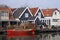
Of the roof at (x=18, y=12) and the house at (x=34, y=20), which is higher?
the roof at (x=18, y=12)

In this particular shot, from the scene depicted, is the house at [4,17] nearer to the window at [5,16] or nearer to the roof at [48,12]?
the window at [5,16]

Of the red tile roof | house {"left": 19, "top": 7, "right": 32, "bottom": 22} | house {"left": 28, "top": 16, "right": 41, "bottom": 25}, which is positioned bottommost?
house {"left": 28, "top": 16, "right": 41, "bottom": 25}

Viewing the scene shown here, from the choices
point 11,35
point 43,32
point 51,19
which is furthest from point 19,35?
point 51,19

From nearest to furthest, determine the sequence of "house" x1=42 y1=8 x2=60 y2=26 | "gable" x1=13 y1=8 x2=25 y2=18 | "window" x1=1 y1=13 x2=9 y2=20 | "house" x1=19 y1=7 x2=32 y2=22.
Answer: "window" x1=1 y1=13 x2=9 y2=20
"gable" x1=13 y1=8 x2=25 y2=18
"house" x1=19 y1=7 x2=32 y2=22
"house" x1=42 y1=8 x2=60 y2=26

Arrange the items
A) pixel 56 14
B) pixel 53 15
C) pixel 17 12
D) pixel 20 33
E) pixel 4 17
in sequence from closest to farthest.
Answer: pixel 20 33
pixel 4 17
pixel 17 12
pixel 53 15
pixel 56 14

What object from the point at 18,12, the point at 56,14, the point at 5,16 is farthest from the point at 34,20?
the point at 56,14

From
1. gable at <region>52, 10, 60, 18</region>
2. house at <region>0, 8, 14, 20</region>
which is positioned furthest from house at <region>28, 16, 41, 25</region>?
gable at <region>52, 10, 60, 18</region>

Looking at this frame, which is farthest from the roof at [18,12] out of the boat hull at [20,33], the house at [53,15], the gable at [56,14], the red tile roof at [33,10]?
the boat hull at [20,33]

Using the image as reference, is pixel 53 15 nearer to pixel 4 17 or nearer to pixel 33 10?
pixel 33 10

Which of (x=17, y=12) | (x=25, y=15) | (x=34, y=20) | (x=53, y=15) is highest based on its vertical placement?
(x=17, y=12)

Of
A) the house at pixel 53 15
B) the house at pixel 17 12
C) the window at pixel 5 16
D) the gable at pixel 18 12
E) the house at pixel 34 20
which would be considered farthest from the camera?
the house at pixel 53 15

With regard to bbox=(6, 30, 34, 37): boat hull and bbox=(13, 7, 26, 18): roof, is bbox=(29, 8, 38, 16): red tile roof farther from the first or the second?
bbox=(6, 30, 34, 37): boat hull

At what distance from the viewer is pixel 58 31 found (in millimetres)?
82000

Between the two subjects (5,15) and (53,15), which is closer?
(5,15)
